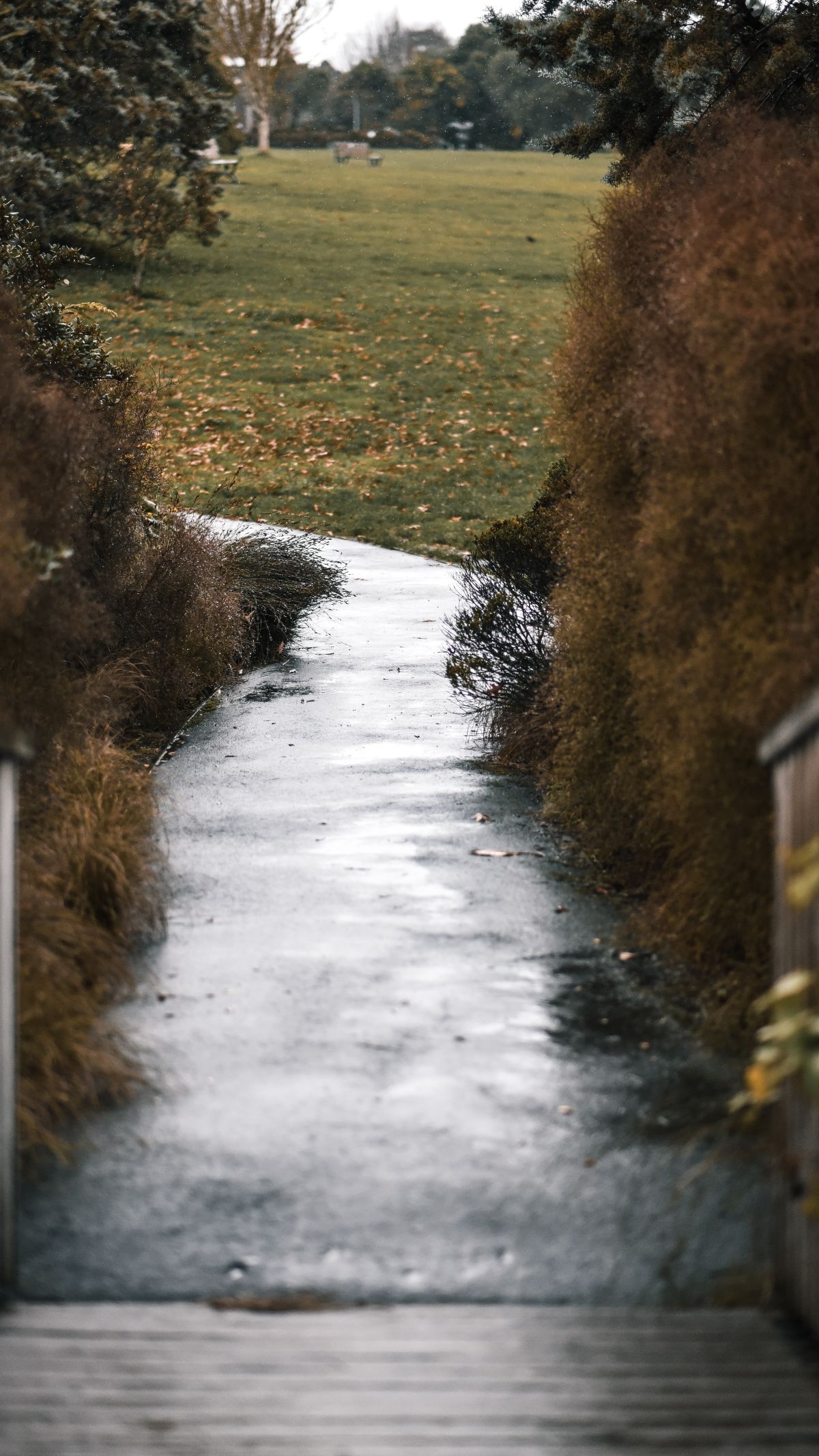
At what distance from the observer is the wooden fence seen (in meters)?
3.78

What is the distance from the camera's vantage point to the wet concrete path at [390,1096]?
432 cm

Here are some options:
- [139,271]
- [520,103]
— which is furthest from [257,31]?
[520,103]

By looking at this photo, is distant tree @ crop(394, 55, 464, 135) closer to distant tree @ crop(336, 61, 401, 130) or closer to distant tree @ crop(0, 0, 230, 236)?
distant tree @ crop(336, 61, 401, 130)

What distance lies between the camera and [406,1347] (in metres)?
3.81

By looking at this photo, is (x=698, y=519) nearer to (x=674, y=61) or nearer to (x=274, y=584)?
(x=674, y=61)

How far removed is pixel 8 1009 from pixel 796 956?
1.98 m

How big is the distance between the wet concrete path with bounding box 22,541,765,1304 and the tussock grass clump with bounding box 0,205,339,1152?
27cm

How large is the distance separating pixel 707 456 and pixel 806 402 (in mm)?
546

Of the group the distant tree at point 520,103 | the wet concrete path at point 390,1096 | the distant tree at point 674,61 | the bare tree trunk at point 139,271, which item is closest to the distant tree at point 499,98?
the distant tree at point 520,103

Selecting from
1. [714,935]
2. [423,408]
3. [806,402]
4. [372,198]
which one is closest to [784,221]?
[806,402]

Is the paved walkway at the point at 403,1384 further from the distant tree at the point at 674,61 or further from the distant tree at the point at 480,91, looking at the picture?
the distant tree at the point at 480,91

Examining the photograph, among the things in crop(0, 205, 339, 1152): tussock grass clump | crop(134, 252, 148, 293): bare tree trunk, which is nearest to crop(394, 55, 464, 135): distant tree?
crop(134, 252, 148, 293): bare tree trunk

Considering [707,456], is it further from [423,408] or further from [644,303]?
[423,408]

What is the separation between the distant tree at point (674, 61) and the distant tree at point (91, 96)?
54.4ft
